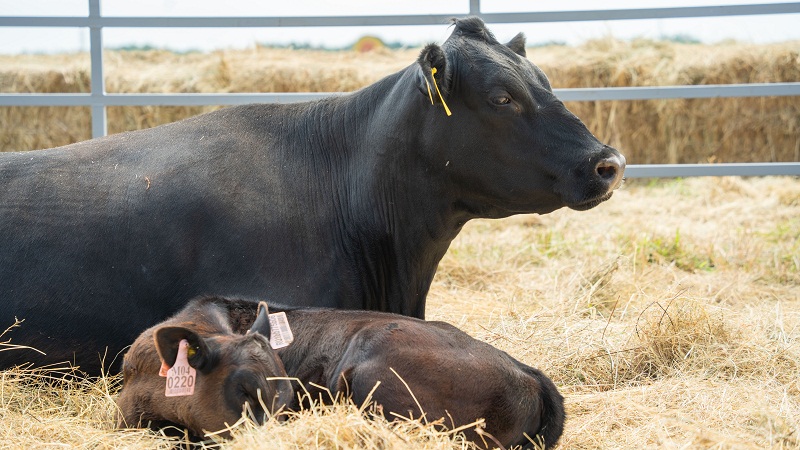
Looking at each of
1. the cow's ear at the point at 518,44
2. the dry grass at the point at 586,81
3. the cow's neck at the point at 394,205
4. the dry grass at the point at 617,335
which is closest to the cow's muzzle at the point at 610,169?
the cow's neck at the point at 394,205

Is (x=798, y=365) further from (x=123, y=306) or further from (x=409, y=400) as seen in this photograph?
(x=123, y=306)

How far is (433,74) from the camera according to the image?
4.52 metres

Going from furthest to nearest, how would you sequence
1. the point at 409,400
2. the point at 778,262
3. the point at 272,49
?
the point at 272,49, the point at 778,262, the point at 409,400

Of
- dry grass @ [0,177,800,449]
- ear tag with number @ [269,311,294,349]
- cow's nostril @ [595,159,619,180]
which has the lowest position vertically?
dry grass @ [0,177,800,449]

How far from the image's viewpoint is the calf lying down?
140 inches

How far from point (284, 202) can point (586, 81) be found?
300 inches

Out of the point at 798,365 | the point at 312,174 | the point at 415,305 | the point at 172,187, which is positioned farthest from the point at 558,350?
the point at 172,187

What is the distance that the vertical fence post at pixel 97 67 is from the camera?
8172 millimetres

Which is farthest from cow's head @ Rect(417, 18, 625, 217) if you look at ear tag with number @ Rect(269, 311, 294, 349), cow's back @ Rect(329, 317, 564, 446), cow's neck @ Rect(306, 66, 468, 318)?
ear tag with number @ Rect(269, 311, 294, 349)

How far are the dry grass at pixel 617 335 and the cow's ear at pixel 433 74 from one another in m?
1.53

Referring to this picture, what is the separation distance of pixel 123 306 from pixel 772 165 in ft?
18.0

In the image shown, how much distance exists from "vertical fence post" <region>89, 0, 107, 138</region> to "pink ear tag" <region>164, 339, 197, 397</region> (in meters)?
5.04

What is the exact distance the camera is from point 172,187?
15.3ft

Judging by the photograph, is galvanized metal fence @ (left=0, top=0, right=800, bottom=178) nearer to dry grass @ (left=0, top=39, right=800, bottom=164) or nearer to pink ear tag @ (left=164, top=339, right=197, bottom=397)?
dry grass @ (left=0, top=39, right=800, bottom=164)
